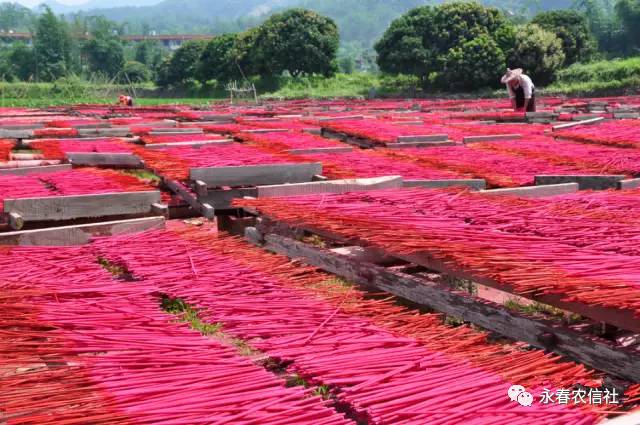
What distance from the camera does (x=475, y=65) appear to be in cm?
4459

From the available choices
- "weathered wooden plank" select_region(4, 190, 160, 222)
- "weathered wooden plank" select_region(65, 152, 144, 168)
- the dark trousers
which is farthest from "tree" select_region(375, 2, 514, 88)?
"weathered wooden plank" select_region(4, 190, 160, 222)

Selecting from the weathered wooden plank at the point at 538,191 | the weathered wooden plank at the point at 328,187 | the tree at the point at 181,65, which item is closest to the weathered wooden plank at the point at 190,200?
the weathered wooden plank at the point at 328,187

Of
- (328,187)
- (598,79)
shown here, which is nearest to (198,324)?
(328,187)

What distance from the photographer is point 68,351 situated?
3.52 meters

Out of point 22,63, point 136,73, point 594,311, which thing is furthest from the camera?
point 136,73

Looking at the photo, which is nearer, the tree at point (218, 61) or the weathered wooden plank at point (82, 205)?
the weathered wooden plank at point (82, 205)

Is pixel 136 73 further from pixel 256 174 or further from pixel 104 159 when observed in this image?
pixel 256 174

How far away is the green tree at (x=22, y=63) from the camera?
80688 mm

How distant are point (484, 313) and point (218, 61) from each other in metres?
61.5

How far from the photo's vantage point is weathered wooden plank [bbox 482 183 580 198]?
693 centimetres

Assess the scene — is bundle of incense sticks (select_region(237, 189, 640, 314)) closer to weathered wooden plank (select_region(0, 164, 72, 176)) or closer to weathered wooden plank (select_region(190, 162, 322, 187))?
weathered wooden plank (select_region(190, 162, 322, 187))

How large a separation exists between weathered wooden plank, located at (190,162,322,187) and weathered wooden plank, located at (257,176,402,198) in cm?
105

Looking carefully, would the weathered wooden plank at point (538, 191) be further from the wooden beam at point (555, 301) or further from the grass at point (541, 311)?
the wooden beam at point (555, 301)

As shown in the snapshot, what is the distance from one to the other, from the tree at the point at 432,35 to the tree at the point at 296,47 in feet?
22.6
